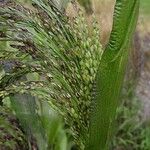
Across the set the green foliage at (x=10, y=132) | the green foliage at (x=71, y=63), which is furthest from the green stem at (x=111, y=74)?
the green foliage at (x=10, y=132)

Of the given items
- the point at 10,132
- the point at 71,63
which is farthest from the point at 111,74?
the point at 10,132

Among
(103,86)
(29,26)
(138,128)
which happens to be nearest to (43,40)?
(29,26)

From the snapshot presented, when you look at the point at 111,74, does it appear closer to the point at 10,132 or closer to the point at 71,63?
the point at 71,63

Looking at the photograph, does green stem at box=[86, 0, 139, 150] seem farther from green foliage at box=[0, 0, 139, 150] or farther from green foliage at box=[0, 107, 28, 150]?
green foliage at box=[0, 107, 28, 150]

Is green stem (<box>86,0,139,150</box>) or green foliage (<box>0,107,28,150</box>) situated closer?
green stem (<box>86,0,139,150</box>)

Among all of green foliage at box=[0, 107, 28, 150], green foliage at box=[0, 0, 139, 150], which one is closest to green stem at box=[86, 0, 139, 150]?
green foliage at box=[0, 0, 139, 150]

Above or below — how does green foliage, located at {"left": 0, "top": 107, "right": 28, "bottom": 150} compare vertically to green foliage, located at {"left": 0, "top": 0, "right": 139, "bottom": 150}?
below

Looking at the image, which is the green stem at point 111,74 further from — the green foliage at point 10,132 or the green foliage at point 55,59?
the green foliage at point 10,132

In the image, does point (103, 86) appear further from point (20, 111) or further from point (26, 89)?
point (20, 111)
